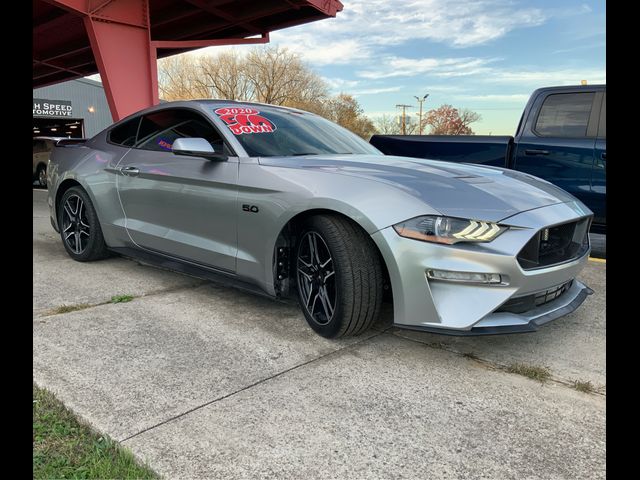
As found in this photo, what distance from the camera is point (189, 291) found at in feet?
13.6

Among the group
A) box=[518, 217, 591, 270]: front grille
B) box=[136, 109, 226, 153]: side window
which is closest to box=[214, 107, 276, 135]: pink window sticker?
box=[136, 109, 226, 153]: side window

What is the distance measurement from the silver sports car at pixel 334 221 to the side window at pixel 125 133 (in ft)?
0.06

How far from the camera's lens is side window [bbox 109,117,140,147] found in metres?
4.49

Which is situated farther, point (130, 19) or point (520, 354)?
point (130, 19)

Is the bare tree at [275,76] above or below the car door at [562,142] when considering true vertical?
above

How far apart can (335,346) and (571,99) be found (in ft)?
14.4

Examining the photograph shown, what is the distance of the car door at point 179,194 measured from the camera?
3504 mm

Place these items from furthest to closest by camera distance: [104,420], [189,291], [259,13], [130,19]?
[259,13]
[130,19]
[189,291]
[104,420]

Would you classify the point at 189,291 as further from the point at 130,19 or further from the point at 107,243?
the point at 130,19

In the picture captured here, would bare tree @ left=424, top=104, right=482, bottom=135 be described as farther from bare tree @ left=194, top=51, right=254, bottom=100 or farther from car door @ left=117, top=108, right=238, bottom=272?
car door @ left=117, top=108, right=238, bottom=272

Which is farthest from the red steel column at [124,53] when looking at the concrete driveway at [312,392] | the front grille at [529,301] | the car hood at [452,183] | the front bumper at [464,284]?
the front grille at [529,301]

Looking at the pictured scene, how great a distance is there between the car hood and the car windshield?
185mm

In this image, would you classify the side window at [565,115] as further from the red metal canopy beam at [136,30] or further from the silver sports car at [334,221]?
the red metal canopy beam at [136,30]
